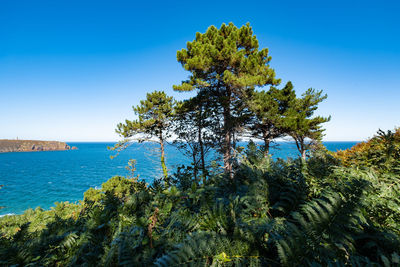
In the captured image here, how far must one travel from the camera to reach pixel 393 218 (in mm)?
1662

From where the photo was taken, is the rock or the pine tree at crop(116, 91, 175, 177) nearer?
the pine tree at crop(116, 91, 175, 177)

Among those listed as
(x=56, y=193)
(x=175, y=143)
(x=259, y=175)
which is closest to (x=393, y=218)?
(x=259, y=175)

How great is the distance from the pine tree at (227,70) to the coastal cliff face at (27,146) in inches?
7000

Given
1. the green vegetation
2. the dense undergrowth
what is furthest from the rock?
the dense undergrowth

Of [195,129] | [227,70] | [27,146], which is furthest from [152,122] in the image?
[27,146]

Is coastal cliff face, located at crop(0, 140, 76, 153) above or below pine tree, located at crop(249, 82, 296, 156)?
below

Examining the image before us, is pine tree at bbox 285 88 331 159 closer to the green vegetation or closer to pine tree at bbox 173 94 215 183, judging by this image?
pine tree at bbox 173 94 215 183

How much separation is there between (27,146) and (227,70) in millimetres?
184475

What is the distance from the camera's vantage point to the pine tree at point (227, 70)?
9.08 m

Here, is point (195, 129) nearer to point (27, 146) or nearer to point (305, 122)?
point (305, 122)

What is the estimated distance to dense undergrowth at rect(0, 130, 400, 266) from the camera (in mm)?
1075

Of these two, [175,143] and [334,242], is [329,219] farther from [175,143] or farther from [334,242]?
[175,143]

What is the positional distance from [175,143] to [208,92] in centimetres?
425

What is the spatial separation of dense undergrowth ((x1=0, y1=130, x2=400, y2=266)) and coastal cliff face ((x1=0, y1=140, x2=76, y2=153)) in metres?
182
